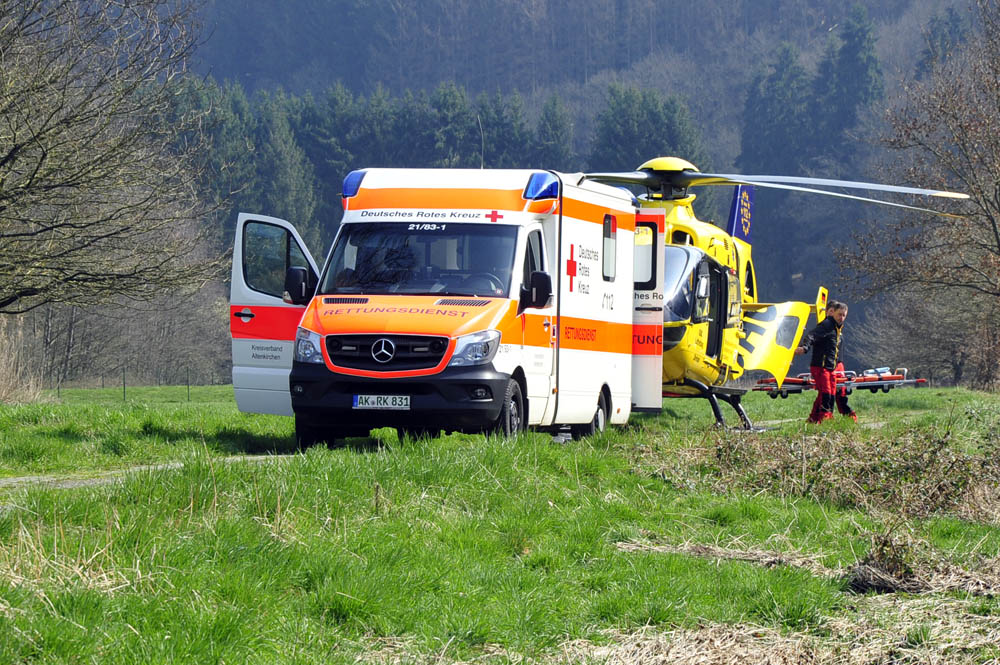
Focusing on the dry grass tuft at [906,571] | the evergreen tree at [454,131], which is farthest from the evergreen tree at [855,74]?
the dry grass tuft at [906,571]

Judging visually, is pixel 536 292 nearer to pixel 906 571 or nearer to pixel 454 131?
pixel 906 571

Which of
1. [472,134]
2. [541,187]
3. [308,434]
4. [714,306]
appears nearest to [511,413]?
[308,434]

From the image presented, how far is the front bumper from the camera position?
11398mm

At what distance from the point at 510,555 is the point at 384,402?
4.36 metres

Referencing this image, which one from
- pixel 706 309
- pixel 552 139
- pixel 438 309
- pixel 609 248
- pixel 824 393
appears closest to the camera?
pixel 438 309

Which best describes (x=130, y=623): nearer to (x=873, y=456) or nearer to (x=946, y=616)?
(x=946, y=616)

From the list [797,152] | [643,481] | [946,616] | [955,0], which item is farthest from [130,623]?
[955,0]

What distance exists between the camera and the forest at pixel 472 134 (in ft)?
58.5

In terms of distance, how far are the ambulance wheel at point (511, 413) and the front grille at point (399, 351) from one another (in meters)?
0.77

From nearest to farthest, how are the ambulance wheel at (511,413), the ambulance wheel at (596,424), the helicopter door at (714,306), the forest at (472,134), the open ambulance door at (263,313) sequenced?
the ambulance wheel at (511,413)
the open ambulance door at (263,313)
the ambulance wheel at (596,424)
the helicopter door at (714,306)
the forest at (472,134)

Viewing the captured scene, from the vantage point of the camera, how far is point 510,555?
7293 millimetres

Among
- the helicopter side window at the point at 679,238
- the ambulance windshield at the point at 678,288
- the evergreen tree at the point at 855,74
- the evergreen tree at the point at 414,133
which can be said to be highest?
the evergreen tree at the point at 855,74

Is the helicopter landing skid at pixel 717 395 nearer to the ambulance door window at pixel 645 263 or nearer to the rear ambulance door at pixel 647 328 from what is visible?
the rear ambulance door at pixel 647 328

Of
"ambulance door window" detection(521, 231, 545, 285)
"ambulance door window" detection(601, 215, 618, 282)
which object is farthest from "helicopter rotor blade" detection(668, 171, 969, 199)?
"ambulance door window" detection(521, 231, 545, 285)
